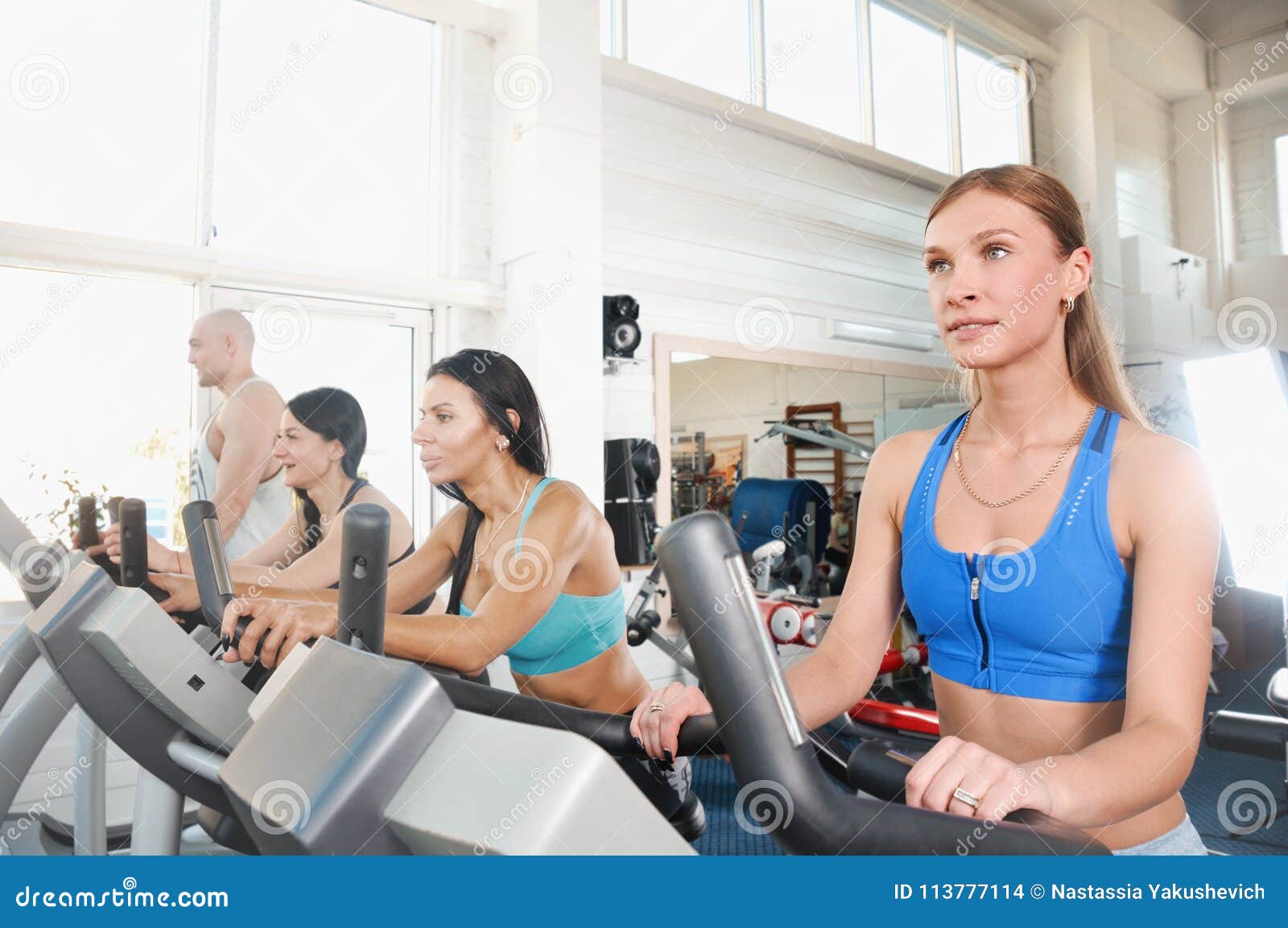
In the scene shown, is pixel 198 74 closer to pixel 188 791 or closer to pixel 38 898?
pixel 188 791

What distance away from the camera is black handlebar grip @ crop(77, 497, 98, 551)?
167cm

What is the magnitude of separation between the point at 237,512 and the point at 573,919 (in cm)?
346

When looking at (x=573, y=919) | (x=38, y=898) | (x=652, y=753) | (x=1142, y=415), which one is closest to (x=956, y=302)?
(x=1142, y=415)

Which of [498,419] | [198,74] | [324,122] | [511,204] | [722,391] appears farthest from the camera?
[722,391]

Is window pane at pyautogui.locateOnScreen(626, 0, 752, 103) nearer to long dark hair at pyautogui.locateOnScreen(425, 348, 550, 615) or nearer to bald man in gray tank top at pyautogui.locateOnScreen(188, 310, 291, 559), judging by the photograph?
bald man in gray tank top at pyautogui.locateOnScreen(188, 310, 291, 559)

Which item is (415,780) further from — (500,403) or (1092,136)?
(1092,136)

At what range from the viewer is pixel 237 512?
3.51 m

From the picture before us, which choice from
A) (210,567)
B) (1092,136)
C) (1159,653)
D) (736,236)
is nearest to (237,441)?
(210,567)

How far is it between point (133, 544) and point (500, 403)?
3.83ft

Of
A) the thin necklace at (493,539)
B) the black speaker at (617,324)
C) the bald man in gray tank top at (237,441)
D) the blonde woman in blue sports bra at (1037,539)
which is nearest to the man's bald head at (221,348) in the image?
the bald man in gray tank top at (237,441)

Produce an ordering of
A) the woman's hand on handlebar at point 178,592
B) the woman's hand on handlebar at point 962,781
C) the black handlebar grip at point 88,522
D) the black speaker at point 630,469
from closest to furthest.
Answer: the woman's hand on handlebar at point 962,781 < the black handlebar grip at point 88,522 < the woman's hand on handlebar at point 178,592 < the black speaker at point 630,469

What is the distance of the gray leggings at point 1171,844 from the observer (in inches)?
39.4

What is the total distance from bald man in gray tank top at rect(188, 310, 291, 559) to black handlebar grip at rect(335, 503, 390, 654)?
304 cm

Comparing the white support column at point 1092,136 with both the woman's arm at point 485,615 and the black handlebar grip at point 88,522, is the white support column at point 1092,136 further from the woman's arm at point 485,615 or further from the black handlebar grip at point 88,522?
the black handlebar grip at point 88,522
